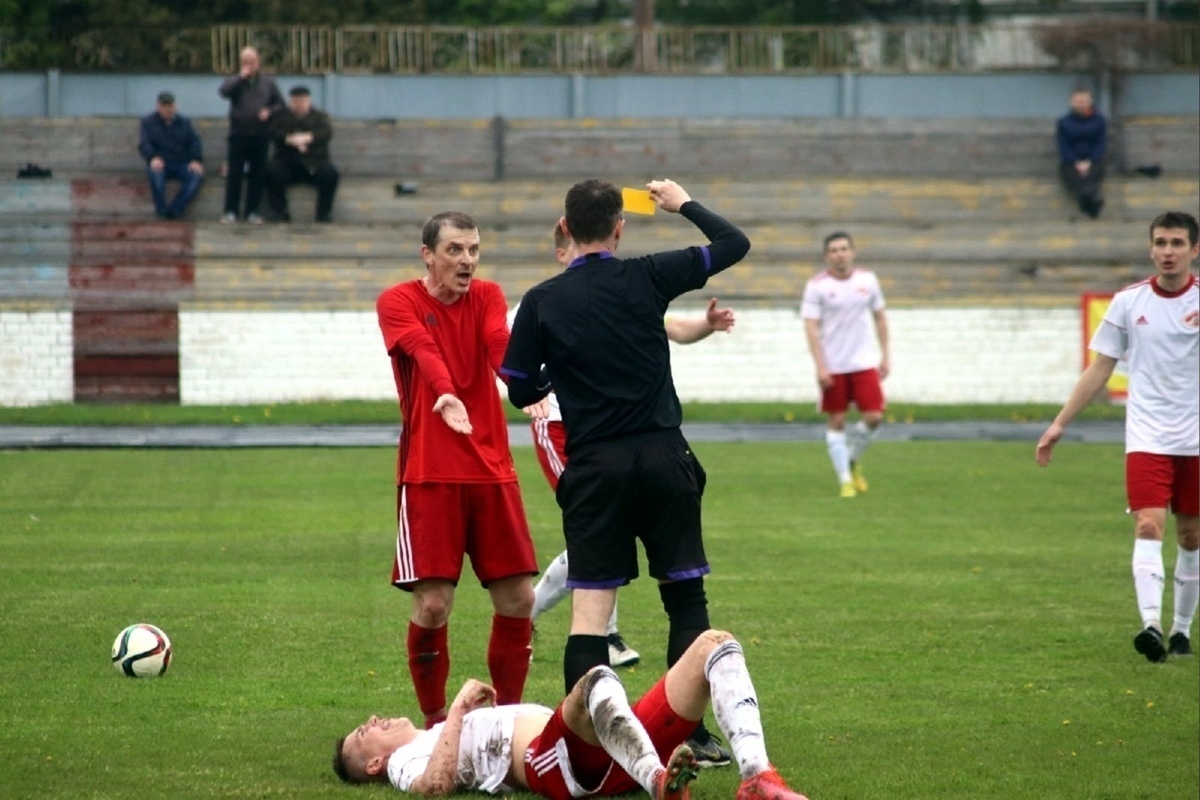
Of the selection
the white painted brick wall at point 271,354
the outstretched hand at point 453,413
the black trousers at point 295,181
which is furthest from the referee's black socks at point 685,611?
the black trousers at point 295,181

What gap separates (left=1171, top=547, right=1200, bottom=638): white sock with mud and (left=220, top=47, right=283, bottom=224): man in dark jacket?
21.2 m

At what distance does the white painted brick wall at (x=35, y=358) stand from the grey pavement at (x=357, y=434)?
2.63m

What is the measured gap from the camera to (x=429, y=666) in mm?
7250

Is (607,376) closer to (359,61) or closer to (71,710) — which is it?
(71,710)

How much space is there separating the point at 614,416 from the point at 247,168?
2399 cm

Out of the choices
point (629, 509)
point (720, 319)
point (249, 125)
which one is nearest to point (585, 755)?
point (629, 509)

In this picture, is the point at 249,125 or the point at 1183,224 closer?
the point at 1183,224

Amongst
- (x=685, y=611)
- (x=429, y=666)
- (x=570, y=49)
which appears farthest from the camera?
(x=570, y=49)

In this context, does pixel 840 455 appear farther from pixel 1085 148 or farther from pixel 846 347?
pixel 1085 148

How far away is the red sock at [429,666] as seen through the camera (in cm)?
723

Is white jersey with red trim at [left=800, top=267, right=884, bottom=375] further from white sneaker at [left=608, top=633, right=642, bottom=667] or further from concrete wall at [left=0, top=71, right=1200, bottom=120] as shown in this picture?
concrete wall at [left=0, top=71, right=1200, bottom=120]

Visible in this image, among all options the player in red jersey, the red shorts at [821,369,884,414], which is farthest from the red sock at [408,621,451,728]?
the red shorts at [821,369,884,414]

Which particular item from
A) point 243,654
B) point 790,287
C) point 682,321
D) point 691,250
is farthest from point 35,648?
point 790,287

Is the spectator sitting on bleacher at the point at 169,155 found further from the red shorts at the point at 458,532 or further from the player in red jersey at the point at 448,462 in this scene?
the red shorts at the point at 458,532
